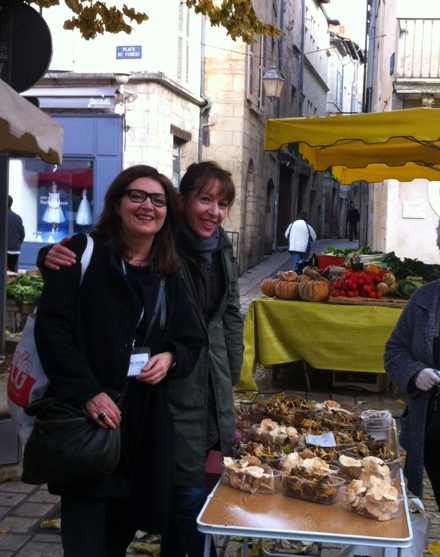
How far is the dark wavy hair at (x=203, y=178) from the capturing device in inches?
131

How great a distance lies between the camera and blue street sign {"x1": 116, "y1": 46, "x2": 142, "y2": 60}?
57.0 feet

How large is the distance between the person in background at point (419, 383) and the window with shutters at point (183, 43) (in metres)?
16.3

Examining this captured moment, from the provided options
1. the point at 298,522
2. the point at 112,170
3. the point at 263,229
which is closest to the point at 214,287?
the point at 298,522

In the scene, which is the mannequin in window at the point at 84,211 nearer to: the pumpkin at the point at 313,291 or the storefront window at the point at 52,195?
the storefront window at the point at 52,195

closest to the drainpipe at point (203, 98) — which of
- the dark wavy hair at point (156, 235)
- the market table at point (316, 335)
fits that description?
the market table at point (316, 335)

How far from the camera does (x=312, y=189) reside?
135 feet

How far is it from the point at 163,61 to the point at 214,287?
49.5 feet

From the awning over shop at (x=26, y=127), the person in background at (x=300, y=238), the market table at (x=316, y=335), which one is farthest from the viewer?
the person in background at (x=300, y=238)

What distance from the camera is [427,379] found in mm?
3273

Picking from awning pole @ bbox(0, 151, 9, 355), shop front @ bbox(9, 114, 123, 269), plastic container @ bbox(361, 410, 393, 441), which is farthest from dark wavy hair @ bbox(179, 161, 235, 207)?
shop front @ bbox(9, 114, 123, 269)

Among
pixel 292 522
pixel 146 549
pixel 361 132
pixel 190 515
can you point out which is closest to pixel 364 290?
pixel 361 132

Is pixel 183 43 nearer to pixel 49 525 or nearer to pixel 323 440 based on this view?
pixel 49 525

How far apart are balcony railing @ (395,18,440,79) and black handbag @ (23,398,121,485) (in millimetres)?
16755

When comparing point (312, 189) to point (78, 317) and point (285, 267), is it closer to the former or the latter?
point (285, 267)
